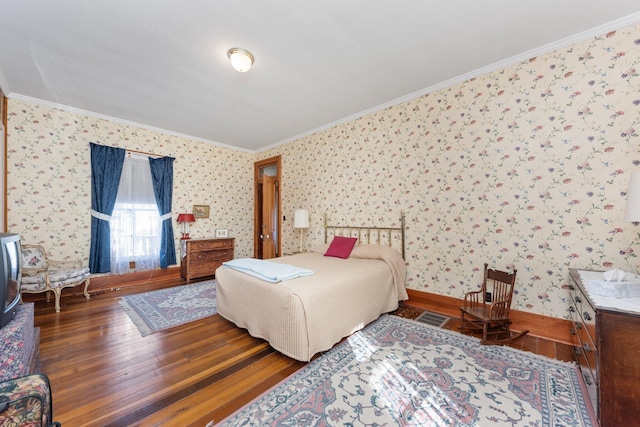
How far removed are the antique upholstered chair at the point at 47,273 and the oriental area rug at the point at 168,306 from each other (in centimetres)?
63

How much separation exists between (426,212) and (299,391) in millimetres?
2482

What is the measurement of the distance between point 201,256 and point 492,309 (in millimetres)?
4526

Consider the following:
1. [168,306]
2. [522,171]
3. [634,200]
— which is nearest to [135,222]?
[168,306]

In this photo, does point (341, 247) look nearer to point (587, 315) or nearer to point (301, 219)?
point (301, 219)

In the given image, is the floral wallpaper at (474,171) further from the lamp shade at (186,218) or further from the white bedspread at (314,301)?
the white bedspread at (314,301)

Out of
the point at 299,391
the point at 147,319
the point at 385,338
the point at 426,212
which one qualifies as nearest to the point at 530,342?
the point at 385,338

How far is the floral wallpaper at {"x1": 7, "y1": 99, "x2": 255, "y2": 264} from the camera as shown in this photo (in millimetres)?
3393

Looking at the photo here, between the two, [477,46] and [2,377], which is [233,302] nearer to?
[2,377]

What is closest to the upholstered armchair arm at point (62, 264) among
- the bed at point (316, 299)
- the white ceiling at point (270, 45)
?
the white ceiling at point (270, 45)

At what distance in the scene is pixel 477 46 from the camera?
2426mm

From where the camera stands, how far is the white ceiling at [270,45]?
1966mm

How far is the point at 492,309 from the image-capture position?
91.7 inches

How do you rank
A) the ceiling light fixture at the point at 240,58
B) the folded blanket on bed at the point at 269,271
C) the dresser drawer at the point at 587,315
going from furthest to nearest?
the ceiling light fixture at the point at 240,58
the folded blanket on bed at the point at 269,271
the dresser drawer at the point at 587,315

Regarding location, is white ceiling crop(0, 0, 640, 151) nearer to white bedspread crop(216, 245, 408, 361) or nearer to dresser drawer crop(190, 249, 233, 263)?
white bedspread crop(216, 245, 408, 361)
